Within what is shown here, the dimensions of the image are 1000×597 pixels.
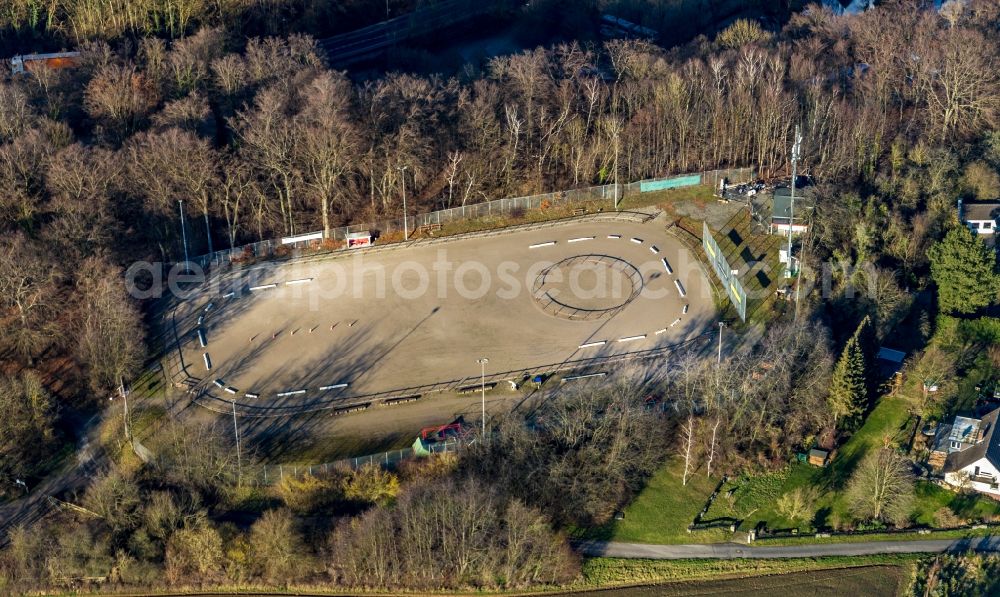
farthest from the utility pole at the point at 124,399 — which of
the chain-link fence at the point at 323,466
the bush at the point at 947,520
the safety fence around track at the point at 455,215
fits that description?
the bush at the point at 947,520

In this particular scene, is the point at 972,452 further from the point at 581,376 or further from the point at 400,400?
the point at 400,400

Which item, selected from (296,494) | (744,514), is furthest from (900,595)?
(296,494)

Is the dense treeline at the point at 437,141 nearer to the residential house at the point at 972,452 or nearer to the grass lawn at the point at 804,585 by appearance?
the residential house at the point at 972,452

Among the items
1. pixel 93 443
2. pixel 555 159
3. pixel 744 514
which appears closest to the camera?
pixel 744 514

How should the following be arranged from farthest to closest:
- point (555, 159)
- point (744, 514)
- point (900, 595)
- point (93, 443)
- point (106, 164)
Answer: point (555, 159), point (106, 164), point (93, 443), point (744, 514), point (900, 595)

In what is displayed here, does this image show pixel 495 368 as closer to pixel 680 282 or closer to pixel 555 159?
pixel 680 282

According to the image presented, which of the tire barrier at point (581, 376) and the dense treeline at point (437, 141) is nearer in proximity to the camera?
the tire barrier at point (581, 376)

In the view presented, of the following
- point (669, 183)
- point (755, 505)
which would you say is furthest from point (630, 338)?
point (669, 183)
